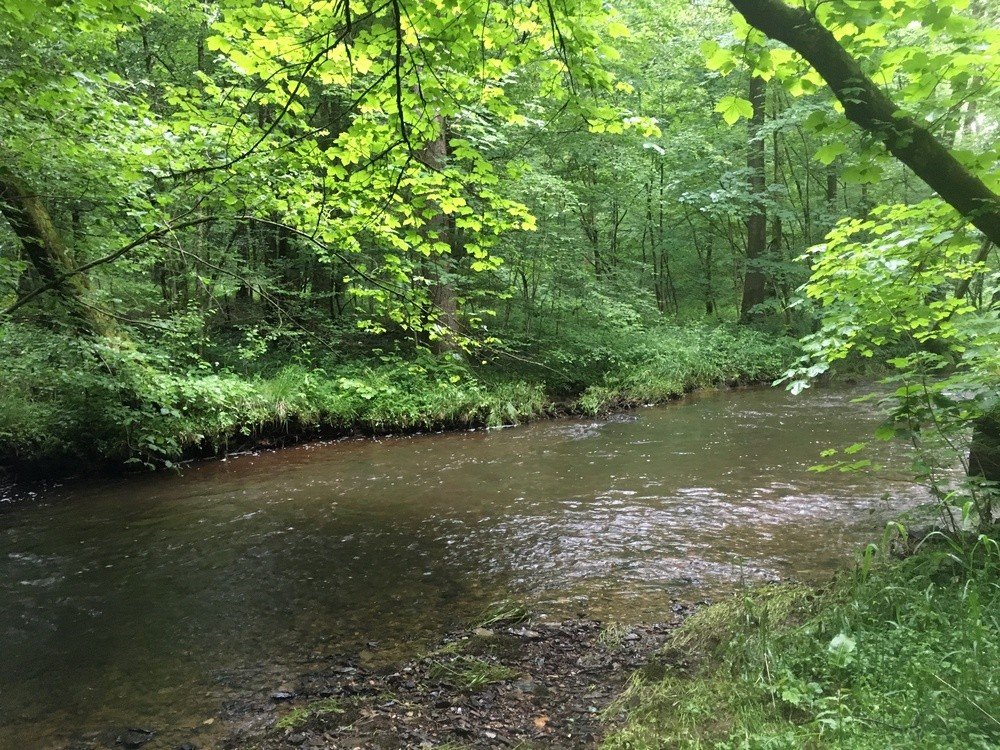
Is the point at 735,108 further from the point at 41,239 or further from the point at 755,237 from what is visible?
the point at 755,237

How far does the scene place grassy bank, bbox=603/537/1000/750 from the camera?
2346 mm

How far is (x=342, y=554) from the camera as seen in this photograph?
235 inches

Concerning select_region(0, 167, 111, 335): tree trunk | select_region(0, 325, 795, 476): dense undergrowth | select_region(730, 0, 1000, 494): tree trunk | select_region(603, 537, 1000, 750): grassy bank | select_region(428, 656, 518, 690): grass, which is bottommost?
select_region(428, 656, 518, 690): grass

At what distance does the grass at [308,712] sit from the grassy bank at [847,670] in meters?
1.62

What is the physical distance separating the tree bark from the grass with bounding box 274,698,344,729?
173 inches

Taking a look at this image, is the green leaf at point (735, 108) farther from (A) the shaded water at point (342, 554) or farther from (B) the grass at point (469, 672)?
(B) the grass at point (469, 672)

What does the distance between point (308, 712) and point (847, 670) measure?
2868 millimetres

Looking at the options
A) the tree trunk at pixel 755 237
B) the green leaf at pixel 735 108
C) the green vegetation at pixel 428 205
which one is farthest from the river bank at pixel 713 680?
the tree trunk at pixel 755 237

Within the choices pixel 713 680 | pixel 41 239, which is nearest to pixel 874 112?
pixel 713 680

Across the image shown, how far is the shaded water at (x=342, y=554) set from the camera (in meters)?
3.96

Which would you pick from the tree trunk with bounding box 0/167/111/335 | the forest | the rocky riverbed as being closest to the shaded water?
the rocky riverbed

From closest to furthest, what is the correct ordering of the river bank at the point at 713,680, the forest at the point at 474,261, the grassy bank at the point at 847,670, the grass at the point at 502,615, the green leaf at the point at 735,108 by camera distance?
the grassy bank at the point at 847,670 < the river bank at the point at 713,680 < the forest at the point at 474,261 < the green leaf at the point at 735,108 < the grass at the point at 502,615

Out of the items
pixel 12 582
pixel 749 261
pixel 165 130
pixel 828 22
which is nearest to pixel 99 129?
pixel 165 130

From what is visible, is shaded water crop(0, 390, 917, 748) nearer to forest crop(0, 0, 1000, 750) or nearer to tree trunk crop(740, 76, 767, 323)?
forest crop(0, 0, 1000, 750)
